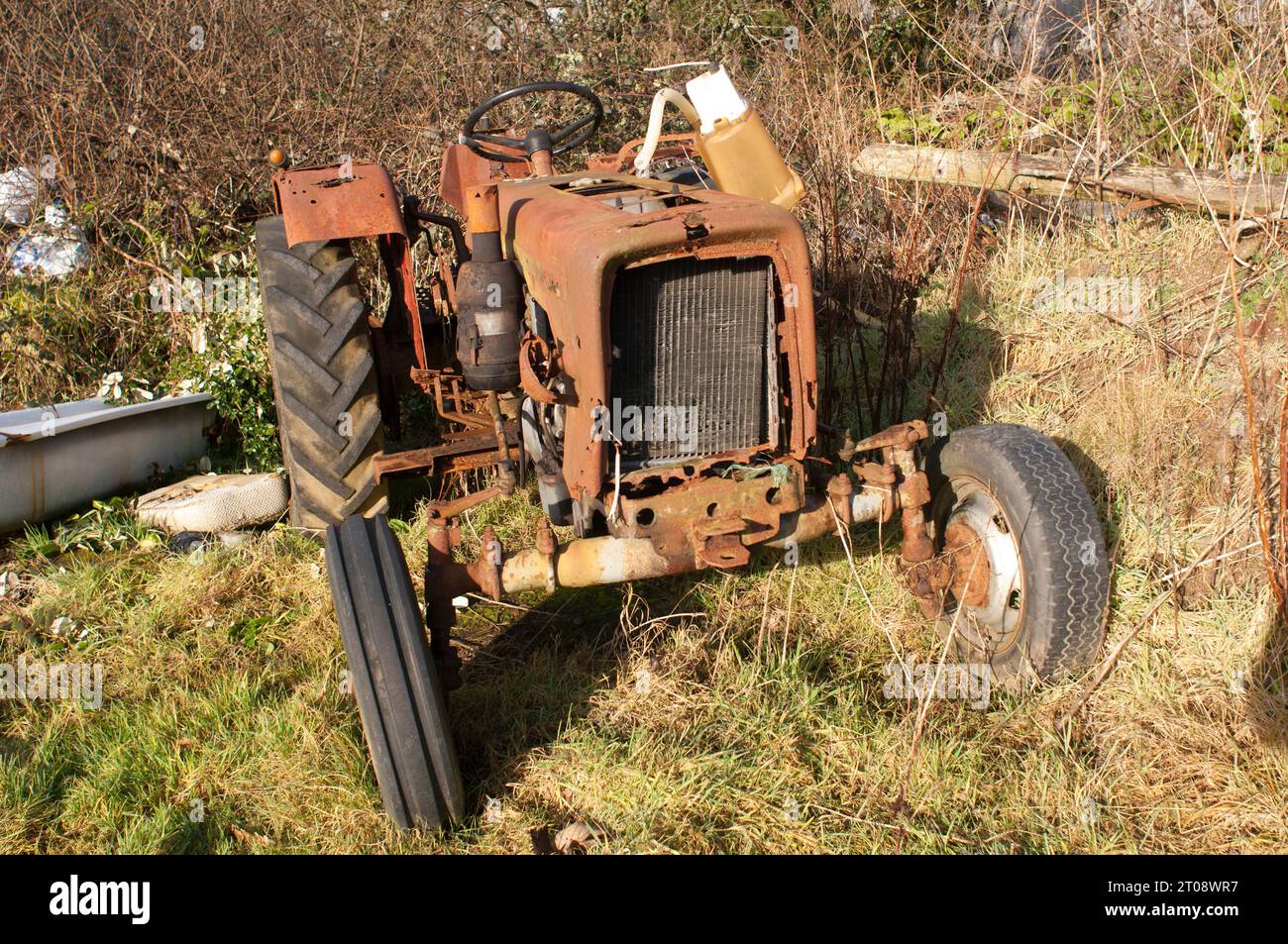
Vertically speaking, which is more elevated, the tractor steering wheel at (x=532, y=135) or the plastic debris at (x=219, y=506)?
the tractor steering wheel at (x=532, y=135)

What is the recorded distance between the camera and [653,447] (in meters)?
2.86

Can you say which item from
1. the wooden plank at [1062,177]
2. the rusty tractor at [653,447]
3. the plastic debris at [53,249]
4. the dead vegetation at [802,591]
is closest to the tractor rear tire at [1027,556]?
the rusty tractor at [653,447]

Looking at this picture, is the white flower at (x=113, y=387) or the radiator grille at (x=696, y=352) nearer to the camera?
the radiator grille at (x=696, y=352)

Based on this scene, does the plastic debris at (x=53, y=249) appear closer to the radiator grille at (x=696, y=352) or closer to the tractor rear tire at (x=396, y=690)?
the tractor rear tire at (x=396, y=690)

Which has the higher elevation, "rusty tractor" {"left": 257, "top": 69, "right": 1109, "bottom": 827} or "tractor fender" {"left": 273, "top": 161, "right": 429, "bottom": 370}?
"tractor fender" {"left": 273, "top": 161, "right": 429, "bottom": 370}

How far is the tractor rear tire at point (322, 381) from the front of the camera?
3.63m

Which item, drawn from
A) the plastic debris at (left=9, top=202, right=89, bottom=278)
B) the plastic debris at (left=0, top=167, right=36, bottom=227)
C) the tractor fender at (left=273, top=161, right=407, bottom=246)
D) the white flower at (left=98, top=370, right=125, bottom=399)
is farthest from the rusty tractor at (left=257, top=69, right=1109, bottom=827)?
the plastic debris at (left=0, top=167, right=36, bottom=227)

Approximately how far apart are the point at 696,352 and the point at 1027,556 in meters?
1.14

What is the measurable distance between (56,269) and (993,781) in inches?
212

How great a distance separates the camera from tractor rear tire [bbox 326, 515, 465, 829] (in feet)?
8.27

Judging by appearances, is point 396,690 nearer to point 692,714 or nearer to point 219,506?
point 692,714

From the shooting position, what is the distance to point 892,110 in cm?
617

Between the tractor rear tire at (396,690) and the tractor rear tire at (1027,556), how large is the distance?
140cm

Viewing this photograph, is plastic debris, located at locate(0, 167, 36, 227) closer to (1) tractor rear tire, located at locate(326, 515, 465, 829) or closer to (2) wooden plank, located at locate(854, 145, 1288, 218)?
(1) tractor rear tire, located at locate(326, 515, 465, 829)
